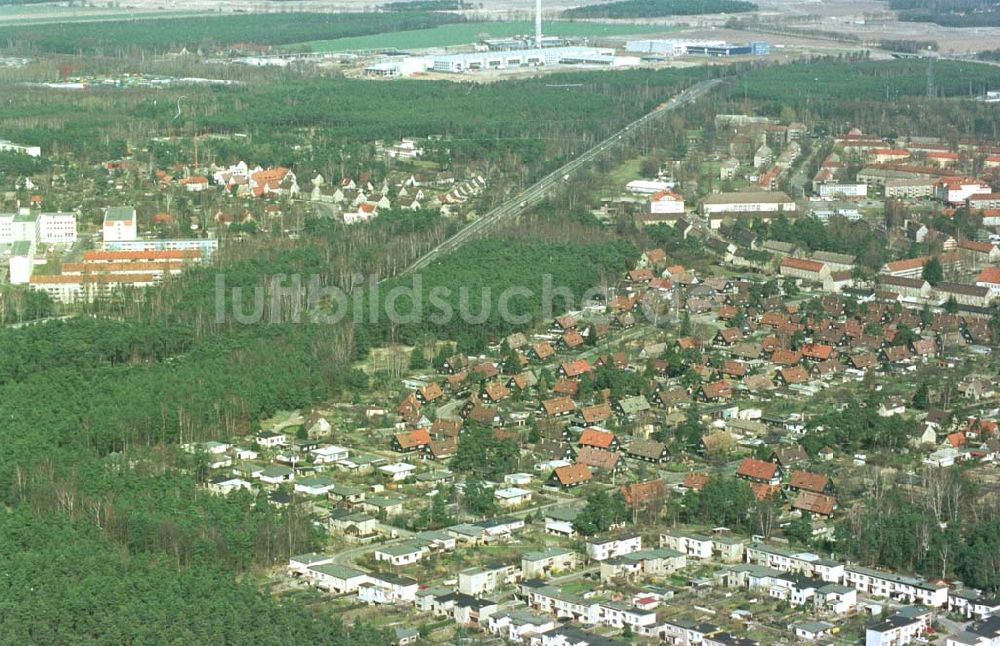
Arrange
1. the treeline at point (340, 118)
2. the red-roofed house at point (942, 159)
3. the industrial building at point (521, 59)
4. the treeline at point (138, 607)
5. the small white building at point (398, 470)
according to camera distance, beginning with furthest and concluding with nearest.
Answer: the industrial building at point (521, 59)
the treeline at point (340, 118)
the red-roofed house at point (942, 159)
the small white building at point (398, 470)
the treeline at point (138, 607)

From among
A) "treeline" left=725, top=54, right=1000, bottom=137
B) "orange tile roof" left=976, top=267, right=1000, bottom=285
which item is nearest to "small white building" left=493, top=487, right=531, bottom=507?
"orange tile roof" left=976, top=267, right=1000, bottom=285

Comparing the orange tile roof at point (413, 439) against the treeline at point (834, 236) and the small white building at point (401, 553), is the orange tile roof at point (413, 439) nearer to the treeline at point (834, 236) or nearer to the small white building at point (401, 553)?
the small white building at point (401, 553)

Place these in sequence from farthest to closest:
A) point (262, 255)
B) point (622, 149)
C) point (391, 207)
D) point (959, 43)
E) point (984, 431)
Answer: point (959, 43) → point (622, 149) → point (391, 207) → point (262, 255) → point (984, 431)

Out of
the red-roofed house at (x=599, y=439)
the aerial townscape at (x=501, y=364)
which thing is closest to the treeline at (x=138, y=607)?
the aerial townscape at (x=501, y=364)

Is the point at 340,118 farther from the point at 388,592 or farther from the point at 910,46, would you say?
the point at 388,592

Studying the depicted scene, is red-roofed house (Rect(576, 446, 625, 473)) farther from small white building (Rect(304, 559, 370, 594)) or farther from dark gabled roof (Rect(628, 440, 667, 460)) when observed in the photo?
small white building (Rect(304, 559, 370, 594))

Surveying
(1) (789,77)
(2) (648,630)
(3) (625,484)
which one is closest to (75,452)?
(3) (625,484)

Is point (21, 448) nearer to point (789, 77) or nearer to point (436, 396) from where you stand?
point (436, 396)
